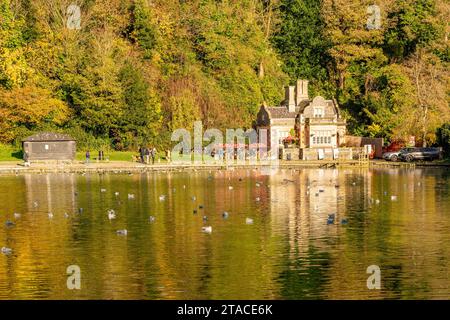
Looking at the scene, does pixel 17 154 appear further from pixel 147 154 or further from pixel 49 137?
pixel 147 154

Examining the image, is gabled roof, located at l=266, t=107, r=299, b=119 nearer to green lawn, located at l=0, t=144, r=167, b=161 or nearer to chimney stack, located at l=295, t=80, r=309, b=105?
chimney stack, located at l=295, t=80, r=309, b=105

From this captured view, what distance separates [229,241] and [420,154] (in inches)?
2537

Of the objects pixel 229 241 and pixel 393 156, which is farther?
pixel 393 156

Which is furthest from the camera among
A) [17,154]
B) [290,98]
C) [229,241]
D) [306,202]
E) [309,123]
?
[290,98]

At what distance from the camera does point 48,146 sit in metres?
107

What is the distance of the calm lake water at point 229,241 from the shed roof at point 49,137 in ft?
86.7

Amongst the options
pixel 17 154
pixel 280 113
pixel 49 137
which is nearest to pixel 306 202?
pixel 49 137

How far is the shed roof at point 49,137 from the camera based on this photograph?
10681 cm

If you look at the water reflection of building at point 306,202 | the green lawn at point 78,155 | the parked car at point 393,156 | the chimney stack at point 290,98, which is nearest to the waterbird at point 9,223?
the water reflection of building at point 306,202

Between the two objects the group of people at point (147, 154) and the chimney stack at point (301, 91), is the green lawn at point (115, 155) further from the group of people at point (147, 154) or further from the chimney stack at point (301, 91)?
the chimney stack at point (301, 91)

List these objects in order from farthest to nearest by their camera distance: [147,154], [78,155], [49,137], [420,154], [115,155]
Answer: [115,155] < [78,155] < [420,154] < [49,137] < [147,154]

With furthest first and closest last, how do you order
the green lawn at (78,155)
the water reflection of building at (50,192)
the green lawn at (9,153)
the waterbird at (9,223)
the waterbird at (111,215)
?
the green lawn at (78,155)
the green lawn at (9,153)
the water reflection of building at (50,192)
the waterbird at (111,215)
the waterbird at (9,223)

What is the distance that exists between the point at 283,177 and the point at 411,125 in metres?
31.8
